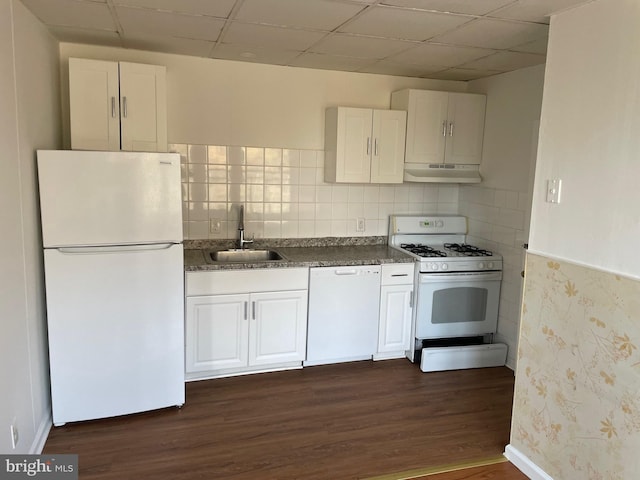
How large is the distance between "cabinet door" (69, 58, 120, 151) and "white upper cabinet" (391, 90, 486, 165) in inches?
87.9

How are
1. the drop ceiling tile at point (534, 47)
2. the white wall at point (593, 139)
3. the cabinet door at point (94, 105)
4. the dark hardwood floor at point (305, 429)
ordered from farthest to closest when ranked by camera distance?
the cabinet door at point (94, 105) < the drop ceiling tile at point (534, 47) < the dark hardwood floor at point (305, 429) < the white wall at point (593, 139)

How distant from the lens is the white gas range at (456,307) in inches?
149

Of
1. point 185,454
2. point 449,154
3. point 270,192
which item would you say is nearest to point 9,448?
point 185,454

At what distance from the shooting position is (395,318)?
3.88m

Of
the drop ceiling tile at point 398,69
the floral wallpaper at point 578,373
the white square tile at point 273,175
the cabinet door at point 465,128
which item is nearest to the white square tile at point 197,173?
the white square tile at point 273,175

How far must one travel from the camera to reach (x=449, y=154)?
13.5ft

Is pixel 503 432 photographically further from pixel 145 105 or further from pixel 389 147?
pixel 145 105

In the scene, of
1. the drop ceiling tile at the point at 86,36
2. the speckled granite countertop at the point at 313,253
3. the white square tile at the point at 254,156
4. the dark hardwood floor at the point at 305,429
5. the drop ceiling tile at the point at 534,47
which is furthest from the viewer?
the white square tile at the point at 254,156

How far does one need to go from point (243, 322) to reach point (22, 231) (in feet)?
5.11

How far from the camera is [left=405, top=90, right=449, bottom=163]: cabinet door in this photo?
3976mm

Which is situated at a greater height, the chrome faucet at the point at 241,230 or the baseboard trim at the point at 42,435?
the chrome faucet at the point at 241,230

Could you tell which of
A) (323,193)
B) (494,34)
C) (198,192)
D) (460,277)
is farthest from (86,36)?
(460,277)

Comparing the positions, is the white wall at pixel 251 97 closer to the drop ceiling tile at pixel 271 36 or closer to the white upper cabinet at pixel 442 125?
the white upper cabinet at pixel 442 125

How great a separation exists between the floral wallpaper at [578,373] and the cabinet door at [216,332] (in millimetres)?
1858
